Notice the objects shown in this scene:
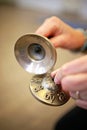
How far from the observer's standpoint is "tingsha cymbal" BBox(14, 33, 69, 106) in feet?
1.52

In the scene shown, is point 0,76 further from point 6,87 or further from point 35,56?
point 35,56

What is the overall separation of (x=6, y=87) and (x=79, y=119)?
7.7 inches

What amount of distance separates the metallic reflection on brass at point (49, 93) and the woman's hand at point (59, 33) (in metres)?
0.13

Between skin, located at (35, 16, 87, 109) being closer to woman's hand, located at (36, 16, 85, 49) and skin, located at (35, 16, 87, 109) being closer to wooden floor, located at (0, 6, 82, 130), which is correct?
woman's hand, located at (36, 16, 85, 49)

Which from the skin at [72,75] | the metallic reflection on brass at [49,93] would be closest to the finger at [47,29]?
the skin at [72,75]

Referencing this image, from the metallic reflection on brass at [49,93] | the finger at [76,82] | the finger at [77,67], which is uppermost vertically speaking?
the finger at [77,67]

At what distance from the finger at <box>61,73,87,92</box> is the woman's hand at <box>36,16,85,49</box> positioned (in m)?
0.23

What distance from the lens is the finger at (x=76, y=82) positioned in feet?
1.17

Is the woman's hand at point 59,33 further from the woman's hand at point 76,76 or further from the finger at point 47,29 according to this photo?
the woman's hand at point 76,76

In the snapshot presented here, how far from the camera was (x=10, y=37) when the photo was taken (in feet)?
3.55

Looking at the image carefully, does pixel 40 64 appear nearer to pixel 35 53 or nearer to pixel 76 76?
pixel 35 53

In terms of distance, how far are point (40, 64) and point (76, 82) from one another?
14 cm

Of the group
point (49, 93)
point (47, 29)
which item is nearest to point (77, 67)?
point (49, 93)

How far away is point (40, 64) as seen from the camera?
49cm
